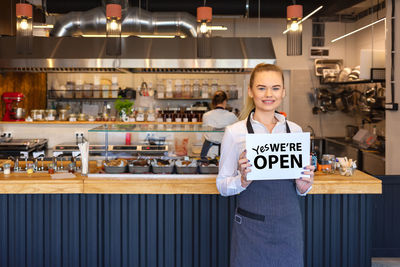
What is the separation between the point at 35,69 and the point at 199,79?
3187 mm

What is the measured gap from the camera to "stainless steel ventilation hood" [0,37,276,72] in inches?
247

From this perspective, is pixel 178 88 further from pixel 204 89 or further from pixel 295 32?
pixel 295 32

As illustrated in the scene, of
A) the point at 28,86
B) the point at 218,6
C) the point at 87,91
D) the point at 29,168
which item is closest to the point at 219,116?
the point at 218,6

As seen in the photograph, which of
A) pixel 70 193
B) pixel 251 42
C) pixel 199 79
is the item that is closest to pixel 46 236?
pixel 70 193

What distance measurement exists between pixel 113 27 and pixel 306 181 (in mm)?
3123

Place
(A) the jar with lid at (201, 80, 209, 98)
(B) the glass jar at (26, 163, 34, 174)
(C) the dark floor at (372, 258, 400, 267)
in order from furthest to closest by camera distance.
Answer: (A) the jar with lid at (201, 80, 209, 98)
(C) the dark floor at (372, 258, 400, 267)
(B) the glass jar at (26, 163, 34, 174)

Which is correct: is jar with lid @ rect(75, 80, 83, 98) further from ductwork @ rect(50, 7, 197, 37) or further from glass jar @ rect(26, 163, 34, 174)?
glass jar @ rect(26, 163, 34, 174)

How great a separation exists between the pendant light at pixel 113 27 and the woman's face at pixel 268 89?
2.79 metres

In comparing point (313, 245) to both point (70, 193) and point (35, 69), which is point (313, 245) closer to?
point (70, 193)

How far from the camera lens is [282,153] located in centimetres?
205

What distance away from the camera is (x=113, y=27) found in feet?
14.7

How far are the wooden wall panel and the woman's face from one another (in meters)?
5.91

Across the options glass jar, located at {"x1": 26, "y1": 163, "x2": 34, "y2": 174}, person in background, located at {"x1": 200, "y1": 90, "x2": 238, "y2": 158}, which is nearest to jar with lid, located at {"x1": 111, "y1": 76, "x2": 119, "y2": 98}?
person in background, located at {"x1": 200, "y1": 90, "x2": 238, "y2": 158}

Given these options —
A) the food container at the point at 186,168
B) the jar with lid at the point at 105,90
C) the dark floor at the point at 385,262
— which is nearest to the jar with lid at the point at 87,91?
the jar with lid at the point at 105,90
